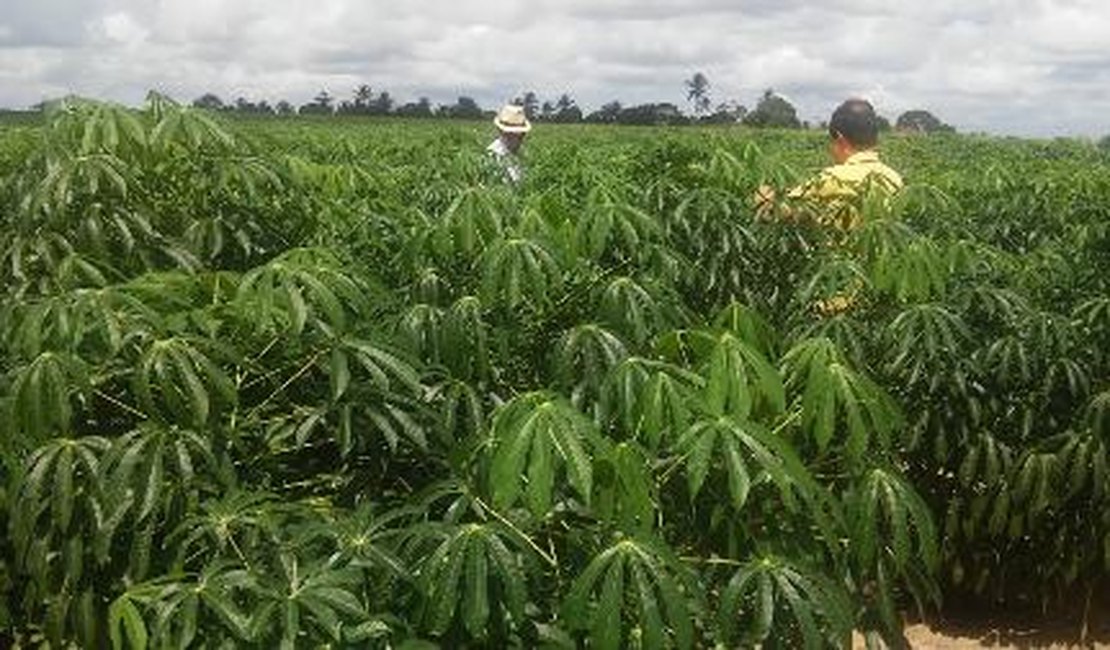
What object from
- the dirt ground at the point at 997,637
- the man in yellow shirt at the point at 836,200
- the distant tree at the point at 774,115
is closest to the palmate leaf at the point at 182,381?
→ the man in yellow shirt at the point at 836,200

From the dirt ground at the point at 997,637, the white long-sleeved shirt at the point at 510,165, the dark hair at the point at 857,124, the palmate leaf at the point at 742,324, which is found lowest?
the dirt ground at the point at 997,637

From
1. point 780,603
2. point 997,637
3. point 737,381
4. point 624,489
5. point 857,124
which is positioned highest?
point 857,124

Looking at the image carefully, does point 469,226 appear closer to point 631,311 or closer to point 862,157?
point 631,311

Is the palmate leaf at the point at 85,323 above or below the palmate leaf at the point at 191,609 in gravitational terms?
above

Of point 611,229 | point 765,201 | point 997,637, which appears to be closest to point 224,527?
point 611,229

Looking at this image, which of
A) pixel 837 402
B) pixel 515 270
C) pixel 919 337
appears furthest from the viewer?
pixel 919 337

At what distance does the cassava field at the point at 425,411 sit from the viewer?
1.88 metres

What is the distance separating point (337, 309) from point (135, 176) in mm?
977

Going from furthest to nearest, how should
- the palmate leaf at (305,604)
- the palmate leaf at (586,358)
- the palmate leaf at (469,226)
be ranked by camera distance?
the palmate leaf at (469,226)
the palmate leaf at (586,358)
the palmate leaf at (305,604)

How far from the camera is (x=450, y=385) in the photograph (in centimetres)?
245

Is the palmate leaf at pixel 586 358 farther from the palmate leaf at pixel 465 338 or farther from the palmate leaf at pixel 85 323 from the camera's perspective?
the palmate leaf at pixel 85 323

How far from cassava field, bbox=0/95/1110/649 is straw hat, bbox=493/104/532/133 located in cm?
281

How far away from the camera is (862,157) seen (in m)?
4.34

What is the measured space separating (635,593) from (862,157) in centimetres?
279
